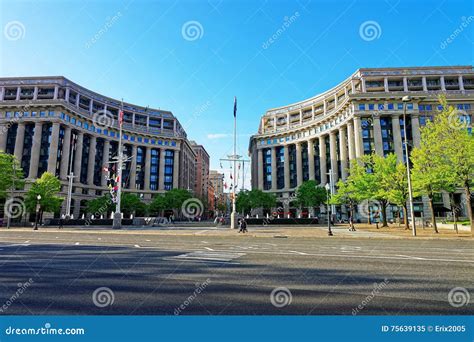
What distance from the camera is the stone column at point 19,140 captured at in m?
65.8

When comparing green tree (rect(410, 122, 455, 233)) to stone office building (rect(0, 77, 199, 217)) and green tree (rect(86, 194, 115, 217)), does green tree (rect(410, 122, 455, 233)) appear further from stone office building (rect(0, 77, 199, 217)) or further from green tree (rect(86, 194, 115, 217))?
stone office building (rect(0, 77, 199, 217))

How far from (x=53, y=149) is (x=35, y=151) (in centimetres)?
451

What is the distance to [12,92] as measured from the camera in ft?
235

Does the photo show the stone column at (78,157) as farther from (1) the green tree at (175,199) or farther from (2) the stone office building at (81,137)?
(1) the green tree at (175,199)

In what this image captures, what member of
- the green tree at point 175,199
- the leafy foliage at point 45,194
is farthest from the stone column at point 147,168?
the leafy foliage at point 45,194

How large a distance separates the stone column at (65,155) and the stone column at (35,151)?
5.12 metres

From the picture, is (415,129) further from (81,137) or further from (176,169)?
(81,137)

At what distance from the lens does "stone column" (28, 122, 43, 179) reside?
64.2 metres

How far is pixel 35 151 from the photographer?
65.6m

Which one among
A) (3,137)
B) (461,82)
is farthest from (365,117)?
(3,137)

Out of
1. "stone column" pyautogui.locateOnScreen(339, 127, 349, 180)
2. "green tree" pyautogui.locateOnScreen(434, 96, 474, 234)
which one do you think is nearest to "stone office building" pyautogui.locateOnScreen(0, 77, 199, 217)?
"stone column" pyautogui.locateOnScreen(339, 127, 349, 180)

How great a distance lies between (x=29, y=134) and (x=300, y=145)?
264ft
